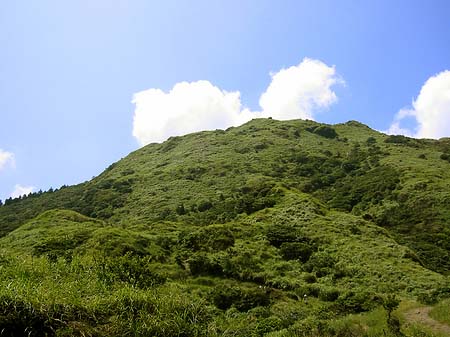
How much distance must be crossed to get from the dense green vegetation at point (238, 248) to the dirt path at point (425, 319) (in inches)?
24.0

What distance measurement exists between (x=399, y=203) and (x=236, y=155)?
3990cm

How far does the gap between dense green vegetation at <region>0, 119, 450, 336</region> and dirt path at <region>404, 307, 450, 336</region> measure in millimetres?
610

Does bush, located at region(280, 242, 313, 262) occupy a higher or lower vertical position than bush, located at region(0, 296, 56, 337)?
higher

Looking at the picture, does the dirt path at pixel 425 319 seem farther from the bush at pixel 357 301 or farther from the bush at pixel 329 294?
the bush at pixel 329 294

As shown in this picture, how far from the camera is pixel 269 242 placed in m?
37.0

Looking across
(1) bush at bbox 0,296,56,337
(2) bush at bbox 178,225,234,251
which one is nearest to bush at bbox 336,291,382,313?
(2) bush at bbox 178,225,234,251

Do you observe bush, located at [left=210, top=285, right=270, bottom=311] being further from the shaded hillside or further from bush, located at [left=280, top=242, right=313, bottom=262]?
the shaded hillside

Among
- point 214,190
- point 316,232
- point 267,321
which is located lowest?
point 267,321

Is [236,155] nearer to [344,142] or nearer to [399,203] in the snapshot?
[344,142]

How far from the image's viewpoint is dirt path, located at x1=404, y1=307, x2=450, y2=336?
17656 millimetres

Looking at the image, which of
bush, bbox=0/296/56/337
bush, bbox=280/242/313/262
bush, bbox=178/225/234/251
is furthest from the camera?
bush, bbox=280/242/313/262

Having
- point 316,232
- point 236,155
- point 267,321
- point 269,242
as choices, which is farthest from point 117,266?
point 236,155

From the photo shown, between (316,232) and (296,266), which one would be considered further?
(316,232)

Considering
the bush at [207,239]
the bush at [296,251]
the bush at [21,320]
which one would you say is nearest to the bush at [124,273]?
the bush at [21,320]
